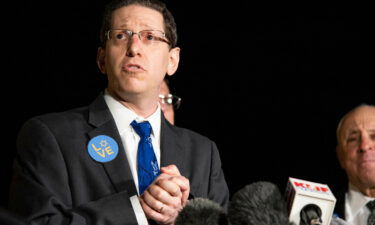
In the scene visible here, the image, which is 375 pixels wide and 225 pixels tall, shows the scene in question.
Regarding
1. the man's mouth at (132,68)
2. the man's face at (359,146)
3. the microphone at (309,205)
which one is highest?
the man's mouth at (132,68)

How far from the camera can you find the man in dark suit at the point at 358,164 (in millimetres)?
2346

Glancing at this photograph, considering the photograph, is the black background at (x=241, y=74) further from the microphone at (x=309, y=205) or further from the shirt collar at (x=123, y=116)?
the microphone at (x=309, y=205)

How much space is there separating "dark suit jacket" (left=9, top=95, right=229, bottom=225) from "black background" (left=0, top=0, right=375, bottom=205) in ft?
5.50

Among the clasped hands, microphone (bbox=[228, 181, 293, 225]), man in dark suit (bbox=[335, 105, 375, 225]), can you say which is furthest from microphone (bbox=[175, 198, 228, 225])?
man in dark suit (bbox=[335, 105, 375, 225])

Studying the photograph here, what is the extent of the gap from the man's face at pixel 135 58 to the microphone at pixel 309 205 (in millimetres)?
624

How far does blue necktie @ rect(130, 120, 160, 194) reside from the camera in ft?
4.35

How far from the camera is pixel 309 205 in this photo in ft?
3.13

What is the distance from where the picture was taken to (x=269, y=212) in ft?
2.77

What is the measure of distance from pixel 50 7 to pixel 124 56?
1811 millimetres

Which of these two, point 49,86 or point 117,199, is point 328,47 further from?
point 117,199

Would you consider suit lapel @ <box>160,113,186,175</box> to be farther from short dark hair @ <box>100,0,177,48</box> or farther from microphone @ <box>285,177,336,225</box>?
microphone @ <box>285,177,336,225</box>

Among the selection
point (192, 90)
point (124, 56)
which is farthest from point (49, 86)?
point (124, 56)

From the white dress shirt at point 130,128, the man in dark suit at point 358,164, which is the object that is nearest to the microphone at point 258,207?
the white dress shirt at point 130,128

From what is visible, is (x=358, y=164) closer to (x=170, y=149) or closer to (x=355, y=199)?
(x=355, y=199)
